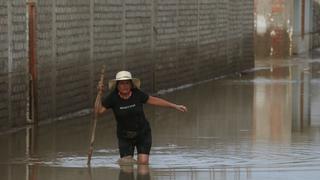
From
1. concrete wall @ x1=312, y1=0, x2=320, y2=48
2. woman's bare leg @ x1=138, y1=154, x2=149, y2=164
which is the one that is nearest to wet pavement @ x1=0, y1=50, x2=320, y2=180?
woman's bare leg @ x1=138, y1=154, x2=149, y2=164

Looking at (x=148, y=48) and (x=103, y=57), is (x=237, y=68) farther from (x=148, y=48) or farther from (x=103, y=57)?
(x=103, y=57)

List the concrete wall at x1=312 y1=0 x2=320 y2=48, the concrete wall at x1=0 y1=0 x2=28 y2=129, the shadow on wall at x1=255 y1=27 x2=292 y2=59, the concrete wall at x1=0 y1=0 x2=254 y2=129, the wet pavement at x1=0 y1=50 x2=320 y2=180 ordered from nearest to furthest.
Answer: the wet pavement at x1=0 y1=50 x2=320 y2=180 → the concrete wall at x1=0 y1=0 x2=28 y2=129 → the concrete wall at x1=0 y1=0 x2=254 y2=129 → the shadow on wall at x1=255 y1=27 x2=292 y2=59 → the concrete wall at x1=312 y1=0 x2=320 y2=48

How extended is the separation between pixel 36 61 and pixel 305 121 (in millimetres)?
4478

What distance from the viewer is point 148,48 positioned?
19.3 metres

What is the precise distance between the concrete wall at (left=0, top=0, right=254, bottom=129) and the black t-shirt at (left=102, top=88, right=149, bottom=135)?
3441mm

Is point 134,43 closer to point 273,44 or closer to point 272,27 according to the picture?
point 272,27

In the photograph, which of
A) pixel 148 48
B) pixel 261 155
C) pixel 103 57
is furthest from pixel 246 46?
pixel 261 155

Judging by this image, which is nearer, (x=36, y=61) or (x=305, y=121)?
(x=36, y=61)

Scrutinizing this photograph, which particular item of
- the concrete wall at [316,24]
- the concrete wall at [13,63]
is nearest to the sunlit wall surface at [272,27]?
the concrete wall at [316,24]

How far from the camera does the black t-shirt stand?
10.4m

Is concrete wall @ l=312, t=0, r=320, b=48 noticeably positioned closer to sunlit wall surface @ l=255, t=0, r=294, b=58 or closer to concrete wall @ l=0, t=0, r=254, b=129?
sunlit wall surface @ l=255, t=0, r=294, b=58

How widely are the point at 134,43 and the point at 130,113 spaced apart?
8127 mm

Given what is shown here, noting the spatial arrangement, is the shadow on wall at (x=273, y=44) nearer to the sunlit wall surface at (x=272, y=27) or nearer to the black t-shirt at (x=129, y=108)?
the sunlit wall surface at (x=272, y=27)

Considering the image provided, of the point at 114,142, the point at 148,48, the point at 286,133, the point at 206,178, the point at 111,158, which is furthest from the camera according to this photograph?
the point at 148,48
